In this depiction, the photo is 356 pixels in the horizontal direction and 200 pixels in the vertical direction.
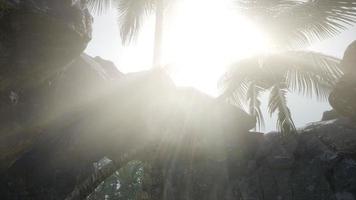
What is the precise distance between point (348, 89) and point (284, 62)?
10.6 feet

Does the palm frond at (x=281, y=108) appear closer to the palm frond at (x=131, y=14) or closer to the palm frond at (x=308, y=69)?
the palm frond at (x=308, y=69)

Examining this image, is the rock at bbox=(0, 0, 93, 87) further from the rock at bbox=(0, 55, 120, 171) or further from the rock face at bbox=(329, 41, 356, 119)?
the rock face at bbox=(329, 41, 356, 119)

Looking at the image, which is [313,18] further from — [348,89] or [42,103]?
[42,103]

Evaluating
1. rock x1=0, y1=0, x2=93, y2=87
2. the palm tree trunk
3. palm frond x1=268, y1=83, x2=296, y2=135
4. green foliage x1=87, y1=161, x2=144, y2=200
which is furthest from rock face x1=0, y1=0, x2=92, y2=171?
green foliage x1=87, y1=161, x2=144, y2=200

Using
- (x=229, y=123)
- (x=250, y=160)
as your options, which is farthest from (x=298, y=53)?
(x=250, y=160)

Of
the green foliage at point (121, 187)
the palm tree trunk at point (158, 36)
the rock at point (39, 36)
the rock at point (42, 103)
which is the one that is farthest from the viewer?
the green foliage at point (121, 187)

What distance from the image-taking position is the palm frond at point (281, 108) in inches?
337

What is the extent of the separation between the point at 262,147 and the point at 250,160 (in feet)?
1.73

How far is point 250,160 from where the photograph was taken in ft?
28.8

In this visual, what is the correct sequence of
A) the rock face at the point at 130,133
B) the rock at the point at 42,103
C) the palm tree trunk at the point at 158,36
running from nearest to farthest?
the rock face at the point at 130,133 → the rock at the point at 42,103 → the palm tree trunk at the point at 158,36

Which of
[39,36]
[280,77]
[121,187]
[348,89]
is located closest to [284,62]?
[280,77]

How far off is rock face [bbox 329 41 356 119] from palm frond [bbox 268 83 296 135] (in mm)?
1272

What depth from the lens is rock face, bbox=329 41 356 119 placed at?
769 centimetres

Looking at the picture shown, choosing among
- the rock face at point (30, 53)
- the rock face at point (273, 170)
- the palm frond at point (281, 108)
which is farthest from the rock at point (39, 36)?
the palm frond at point (281, 108)
